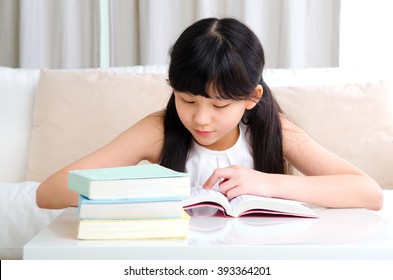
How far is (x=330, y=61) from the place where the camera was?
336cm

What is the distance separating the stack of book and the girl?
30 cm

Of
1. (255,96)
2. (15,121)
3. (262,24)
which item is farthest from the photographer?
(262,24)

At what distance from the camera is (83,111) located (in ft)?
8.25

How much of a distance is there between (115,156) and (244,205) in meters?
0.49

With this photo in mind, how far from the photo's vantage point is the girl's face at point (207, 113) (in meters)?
1.53

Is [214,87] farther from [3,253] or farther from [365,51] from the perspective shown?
[365,51]

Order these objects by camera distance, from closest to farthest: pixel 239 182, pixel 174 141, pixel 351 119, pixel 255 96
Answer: pixel 239 182, pixel 255 96, pixel 174 141, pixel 351 119

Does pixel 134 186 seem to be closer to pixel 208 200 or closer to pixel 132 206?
pixel 132 206

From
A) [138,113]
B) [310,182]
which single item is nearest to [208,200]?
[310,182]

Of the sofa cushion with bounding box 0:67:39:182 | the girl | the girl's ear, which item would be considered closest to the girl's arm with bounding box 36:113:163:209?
the girl

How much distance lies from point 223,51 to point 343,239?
569 mm

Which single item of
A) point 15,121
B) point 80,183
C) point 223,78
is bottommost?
point 15,121

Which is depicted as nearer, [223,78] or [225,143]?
[223,78]

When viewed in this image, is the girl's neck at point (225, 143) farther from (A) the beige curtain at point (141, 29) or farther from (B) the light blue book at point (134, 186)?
(A) the beige curtain at point (141, 29)
